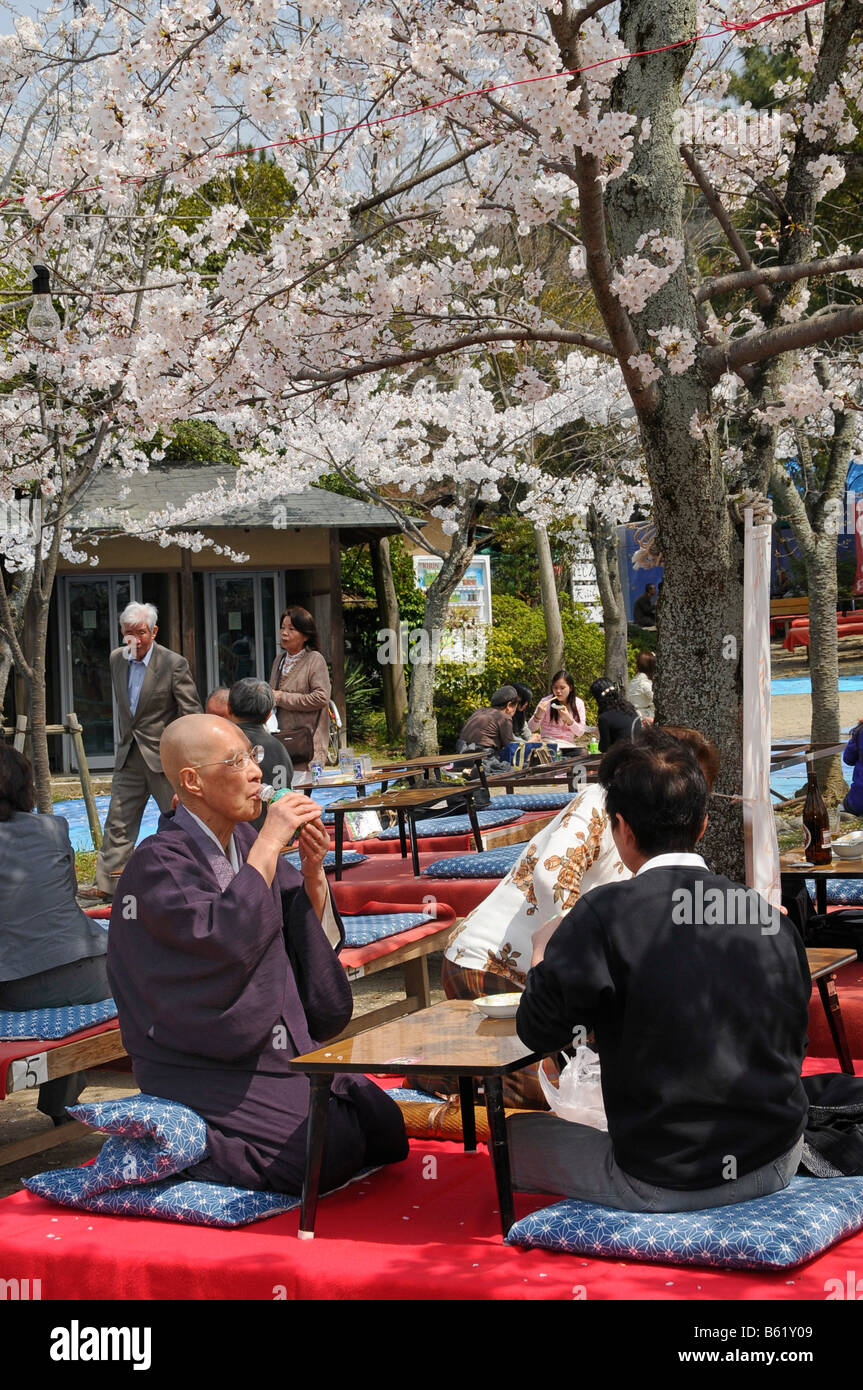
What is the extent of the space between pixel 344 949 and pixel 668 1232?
132 inches

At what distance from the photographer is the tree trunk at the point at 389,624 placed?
70.0 ft

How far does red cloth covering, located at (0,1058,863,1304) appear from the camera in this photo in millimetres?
2773

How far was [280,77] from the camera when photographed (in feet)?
18.1

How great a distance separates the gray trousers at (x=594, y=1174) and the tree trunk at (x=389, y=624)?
17.9 m

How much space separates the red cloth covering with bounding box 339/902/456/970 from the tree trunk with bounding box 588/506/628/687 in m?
12.3

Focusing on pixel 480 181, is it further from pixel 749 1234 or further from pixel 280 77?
pixel 749 1234

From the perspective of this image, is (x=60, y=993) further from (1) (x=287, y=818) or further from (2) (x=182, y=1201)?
(1) (x=287, y=818)

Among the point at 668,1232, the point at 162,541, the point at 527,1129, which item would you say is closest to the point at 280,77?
the point at 527,1129

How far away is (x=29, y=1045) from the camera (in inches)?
185

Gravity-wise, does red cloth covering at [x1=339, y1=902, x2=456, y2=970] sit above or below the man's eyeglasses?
below

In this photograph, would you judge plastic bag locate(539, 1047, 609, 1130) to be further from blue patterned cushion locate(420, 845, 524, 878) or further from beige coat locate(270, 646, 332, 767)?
beige coat locate(270, 646, 332, 767)

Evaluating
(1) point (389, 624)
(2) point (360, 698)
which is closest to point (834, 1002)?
(2) point (360, 698)

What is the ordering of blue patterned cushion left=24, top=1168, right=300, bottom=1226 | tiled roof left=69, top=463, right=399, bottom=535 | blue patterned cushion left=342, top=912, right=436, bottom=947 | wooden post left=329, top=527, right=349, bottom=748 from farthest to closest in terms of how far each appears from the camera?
wooden post left=329, top=527, right=349, bottom=748
tiled roof left=69, top=463, right=399, bottom=535
blue patterned cushion left=342, top=912, right=436, bottom=947
blue patterned cushion left=24, top=1168, right=300, bottom=1226

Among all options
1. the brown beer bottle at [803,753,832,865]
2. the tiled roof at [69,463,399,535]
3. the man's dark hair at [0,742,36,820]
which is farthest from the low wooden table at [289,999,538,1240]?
the tiled roof at [69,463,399,535]
